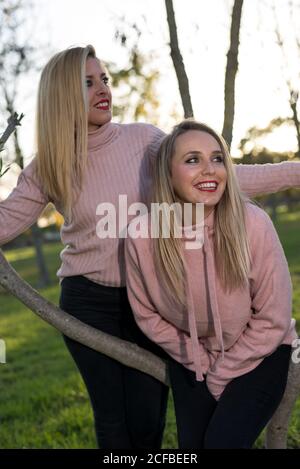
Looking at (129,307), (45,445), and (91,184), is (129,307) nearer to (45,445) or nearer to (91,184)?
(91,184)

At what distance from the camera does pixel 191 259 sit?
101 inches

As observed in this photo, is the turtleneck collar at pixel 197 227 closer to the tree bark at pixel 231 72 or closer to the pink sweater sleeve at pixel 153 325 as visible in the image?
the pink sweater sleeve at pixel 153 325

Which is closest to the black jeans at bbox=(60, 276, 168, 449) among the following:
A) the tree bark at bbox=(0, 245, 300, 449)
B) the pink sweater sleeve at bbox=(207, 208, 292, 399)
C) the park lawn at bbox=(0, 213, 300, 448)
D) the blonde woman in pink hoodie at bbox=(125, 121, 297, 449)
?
the tree bark at bbox=(0, 245, 300, 449)

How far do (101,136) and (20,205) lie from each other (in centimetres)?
43

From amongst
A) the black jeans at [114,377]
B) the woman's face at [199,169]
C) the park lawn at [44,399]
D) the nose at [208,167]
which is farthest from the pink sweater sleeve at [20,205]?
the park lawn at [44,399]

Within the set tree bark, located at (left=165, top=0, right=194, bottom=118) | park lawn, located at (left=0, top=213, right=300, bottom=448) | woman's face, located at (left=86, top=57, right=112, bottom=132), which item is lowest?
park lawn, located at (left=0, top=213, right=300, bottom=448)

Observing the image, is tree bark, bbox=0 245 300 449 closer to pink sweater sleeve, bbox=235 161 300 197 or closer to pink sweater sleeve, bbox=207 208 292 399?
pink sweater sleeve, bbox=207 208 292 399

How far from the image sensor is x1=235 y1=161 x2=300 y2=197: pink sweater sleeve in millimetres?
2734

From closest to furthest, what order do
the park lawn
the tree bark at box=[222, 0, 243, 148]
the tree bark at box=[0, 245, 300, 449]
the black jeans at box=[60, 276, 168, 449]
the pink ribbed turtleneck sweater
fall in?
the tree bark at box=[0, 245, 300, 449] < the pink ribbed turtleneck sweater < the black jeans at box=[60, 276, 168, 449] < the tree bark at box=[222, 0, 243, 148] < the park lawn

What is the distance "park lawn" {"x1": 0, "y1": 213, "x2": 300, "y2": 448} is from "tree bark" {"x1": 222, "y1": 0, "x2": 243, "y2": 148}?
74.6 inches

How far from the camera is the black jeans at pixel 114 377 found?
2.86 metres

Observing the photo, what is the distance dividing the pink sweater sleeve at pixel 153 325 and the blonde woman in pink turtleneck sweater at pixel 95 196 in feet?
0.54

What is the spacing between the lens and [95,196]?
9.07 feet

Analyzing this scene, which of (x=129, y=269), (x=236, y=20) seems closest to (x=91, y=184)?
(x=129, y=269)
